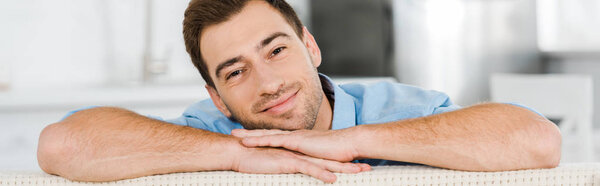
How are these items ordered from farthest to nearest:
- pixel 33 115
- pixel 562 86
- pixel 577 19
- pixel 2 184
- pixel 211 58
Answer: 1. pixel 577 19
2. pixel 562 86
3. pixel 33 115
4. pixel 211 58
5. pixel 2 184

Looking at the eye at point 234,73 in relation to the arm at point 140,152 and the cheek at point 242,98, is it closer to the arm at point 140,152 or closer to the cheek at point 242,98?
the cheek at point 242,98

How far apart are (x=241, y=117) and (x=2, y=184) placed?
1.95ft

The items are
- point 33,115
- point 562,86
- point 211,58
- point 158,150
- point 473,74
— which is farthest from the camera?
point 473,74

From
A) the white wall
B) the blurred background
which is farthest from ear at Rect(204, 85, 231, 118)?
the white wall

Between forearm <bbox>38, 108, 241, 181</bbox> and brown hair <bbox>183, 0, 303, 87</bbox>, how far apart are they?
1.10ft

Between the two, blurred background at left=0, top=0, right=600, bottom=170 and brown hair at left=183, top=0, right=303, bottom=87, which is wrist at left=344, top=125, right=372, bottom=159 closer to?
brown hair at left=183, top=0, right=303, bottom=87

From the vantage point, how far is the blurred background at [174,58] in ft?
8.27

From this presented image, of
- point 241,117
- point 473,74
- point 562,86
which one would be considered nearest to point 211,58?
point 241,117

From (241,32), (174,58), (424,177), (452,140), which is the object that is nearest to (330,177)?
(424,177)

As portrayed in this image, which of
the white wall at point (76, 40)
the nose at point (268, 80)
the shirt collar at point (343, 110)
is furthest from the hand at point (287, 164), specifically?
the white wall at point (76, 40)

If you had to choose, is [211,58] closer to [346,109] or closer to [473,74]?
[346,109]

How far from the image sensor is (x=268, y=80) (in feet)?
4.33

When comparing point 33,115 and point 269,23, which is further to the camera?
point 33,115

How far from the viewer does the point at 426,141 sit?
3.14 ft
